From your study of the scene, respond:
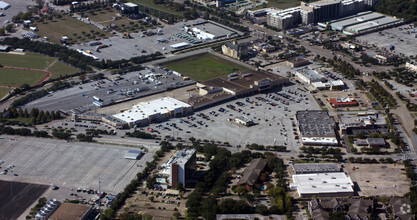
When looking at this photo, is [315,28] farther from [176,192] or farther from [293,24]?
[176,192]

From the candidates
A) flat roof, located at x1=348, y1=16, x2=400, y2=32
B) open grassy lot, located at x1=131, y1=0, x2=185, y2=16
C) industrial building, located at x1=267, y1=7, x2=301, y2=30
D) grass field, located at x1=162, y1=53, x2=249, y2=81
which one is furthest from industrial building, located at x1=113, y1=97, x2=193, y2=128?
open grassy lot, located at x1=131, y1=0, x2=185, y2=16

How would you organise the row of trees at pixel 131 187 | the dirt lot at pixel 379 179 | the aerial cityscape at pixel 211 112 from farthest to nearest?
1. the dirt lot at pixel 379 179
2. the aerial cityscape at pixel 211 112
3. the row of trees at pixel 131 187

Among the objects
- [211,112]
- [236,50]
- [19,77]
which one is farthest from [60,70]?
[211,112]

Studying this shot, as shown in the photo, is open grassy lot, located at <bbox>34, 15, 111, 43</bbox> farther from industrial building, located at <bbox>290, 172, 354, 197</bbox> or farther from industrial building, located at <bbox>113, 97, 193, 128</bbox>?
industrial building, located at <bbox>290, 172, 354, 197</bbox>

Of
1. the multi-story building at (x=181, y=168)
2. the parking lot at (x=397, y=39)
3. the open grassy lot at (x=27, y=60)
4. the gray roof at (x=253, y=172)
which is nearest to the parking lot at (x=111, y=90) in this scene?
the open grassy lot at (x=27, y=60)

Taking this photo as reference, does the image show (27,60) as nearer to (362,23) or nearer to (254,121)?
(254,121)

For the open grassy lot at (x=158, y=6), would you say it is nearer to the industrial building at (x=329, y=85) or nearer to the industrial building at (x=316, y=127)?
the industrial building at (x=329, y=85)
